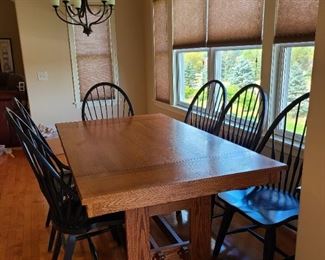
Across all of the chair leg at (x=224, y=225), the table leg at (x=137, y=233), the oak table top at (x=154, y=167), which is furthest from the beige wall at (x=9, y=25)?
the table leg at (x=137, y=233)

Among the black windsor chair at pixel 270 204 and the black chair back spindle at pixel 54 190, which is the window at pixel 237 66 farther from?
the black chair back spindle at pixel 54 190

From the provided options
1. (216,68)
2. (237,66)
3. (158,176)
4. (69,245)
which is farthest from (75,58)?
(158,176)

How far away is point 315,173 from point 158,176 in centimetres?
62

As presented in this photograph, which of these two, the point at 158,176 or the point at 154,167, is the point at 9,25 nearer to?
the point at 154,167

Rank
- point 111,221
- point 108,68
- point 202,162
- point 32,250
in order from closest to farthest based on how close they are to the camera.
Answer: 1. point 202,162
2. point 111,221
3. point 32,250
4. point 108,68

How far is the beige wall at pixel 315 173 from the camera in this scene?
109 centimetres

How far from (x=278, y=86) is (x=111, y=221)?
1552 millimetres

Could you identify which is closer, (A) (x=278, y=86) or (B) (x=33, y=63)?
(A) (x=278, y=86)

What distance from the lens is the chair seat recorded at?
157cm

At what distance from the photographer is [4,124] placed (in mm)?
4719

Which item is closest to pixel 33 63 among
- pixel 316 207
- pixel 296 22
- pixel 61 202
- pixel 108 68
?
pixel 108 68

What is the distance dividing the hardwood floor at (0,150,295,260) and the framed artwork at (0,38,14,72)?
194 inches

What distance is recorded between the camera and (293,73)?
2.22 meters

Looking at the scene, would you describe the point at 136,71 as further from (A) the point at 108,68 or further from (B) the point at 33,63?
(B) the point at 33,63
